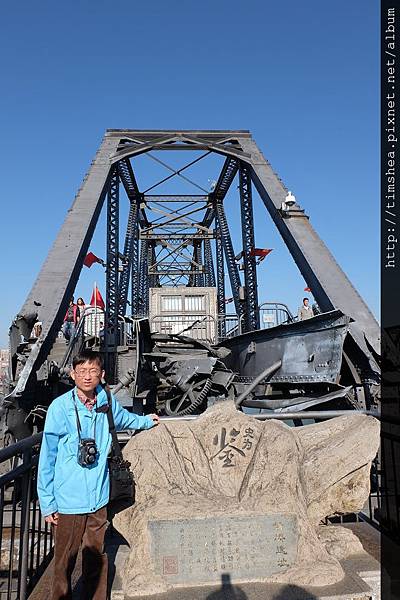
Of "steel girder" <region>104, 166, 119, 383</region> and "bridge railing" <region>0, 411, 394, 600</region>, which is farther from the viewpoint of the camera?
"steel girder" <region>104, 166, 119, 383</region>

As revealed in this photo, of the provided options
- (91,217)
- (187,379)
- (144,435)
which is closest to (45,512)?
(144,435)

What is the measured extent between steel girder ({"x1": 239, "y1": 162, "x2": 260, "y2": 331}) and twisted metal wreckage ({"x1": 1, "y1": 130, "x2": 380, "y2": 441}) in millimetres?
43

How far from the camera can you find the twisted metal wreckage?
7.48 metres

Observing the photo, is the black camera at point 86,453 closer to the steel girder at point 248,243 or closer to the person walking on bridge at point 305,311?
the person walking on bridge at point 305,311

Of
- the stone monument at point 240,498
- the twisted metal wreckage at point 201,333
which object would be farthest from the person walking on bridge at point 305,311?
the stone monument at point 240,498

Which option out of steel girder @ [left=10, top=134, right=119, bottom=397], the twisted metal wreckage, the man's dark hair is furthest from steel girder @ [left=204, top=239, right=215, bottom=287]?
the man's dark hair

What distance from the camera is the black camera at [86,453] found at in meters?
2.55

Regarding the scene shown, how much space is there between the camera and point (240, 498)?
10.9 feet

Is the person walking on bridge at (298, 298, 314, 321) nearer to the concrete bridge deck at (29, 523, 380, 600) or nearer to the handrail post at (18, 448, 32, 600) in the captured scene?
the concrete bridge deck at (29, 523, 380, 600)

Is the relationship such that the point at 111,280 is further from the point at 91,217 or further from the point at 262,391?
the point at 262,391

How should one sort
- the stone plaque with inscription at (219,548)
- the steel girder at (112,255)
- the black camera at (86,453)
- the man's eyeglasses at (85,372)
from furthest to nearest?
the steel girder at (112,255) < the stone plaque with inscription at (219,548) < the man's eyeglasses at (85,372) < the black camera at (86,453)

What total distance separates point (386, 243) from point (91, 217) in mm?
7888

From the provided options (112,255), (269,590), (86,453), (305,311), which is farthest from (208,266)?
(86,453)

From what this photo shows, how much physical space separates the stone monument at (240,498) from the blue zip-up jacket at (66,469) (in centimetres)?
68
